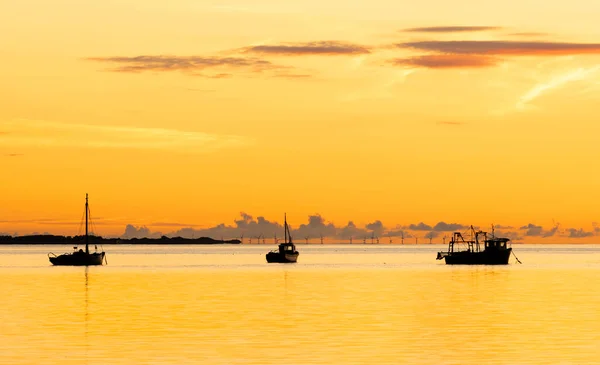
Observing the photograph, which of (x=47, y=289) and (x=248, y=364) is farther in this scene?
(x=47, y=289)

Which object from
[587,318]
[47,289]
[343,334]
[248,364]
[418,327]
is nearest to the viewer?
[248,364]

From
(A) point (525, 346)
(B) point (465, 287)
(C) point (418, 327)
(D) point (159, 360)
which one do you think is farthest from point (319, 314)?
(B) point (465, 287)

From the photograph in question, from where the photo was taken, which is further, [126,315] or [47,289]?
[47,289]

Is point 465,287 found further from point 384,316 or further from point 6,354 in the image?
point 6,354

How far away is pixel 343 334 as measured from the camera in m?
60.6

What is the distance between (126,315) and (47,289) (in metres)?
42.8

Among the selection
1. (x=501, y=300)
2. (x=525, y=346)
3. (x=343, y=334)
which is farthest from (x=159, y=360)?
(x=501, y=300)

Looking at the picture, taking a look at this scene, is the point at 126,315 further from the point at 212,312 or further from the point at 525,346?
the point at 525,346

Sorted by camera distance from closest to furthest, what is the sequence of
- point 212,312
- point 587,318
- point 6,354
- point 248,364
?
point 248,364, point 6,354, point 587,318, point 212,312

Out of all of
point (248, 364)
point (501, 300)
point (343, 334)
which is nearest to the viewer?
point (248, 364)

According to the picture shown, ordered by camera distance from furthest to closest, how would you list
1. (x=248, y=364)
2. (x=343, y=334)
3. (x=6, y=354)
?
(x=343, y=334) → (x=6, y=354) → (x=248, y=364)

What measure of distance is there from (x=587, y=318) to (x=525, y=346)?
60.0ft

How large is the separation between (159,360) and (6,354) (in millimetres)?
7509

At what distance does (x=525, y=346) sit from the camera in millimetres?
55094
